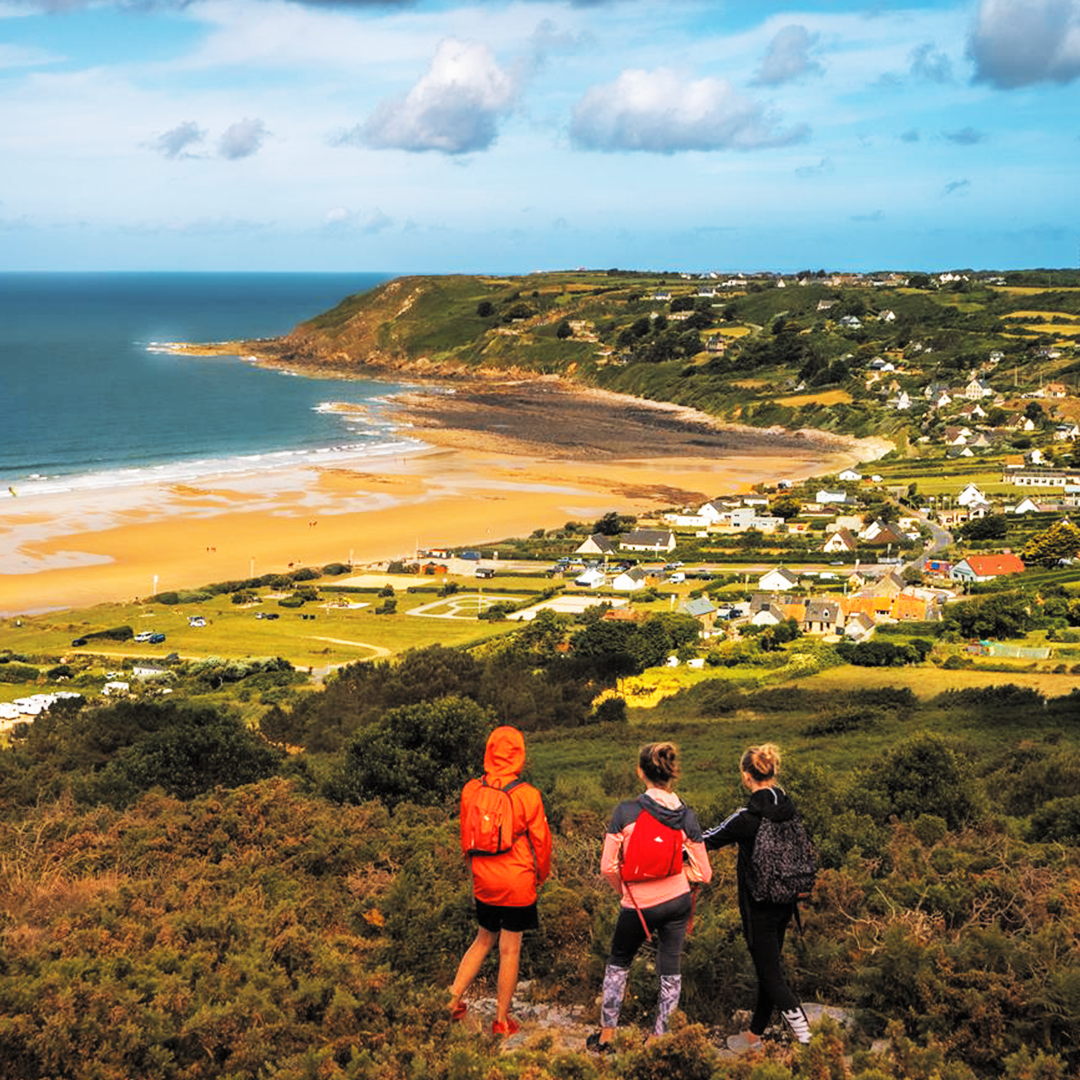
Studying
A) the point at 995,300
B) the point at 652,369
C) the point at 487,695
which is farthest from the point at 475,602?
the point at 995,300

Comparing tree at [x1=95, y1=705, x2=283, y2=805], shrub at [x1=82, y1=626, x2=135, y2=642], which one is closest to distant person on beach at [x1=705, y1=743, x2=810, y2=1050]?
tree at [x1=95, y1=705, x2=283, y2=805]

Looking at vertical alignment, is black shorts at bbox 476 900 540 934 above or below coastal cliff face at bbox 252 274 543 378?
below

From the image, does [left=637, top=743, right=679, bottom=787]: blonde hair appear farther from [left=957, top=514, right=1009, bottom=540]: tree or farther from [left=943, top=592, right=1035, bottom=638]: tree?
[left=957, top=514, right=1009, bottom=540]: tree

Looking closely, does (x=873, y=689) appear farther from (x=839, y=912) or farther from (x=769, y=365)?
(x=769, y=365)

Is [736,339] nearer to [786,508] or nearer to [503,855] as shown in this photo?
[786,508]

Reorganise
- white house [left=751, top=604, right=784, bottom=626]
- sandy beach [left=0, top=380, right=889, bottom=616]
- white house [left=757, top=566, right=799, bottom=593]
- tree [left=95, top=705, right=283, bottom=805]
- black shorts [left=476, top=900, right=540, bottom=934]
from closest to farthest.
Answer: black shorts [left=476, top=900, right=540, bottom=934]
tree [left=95, top=705, right=283, bottom=805]
white house [left=751, top=604, right=784, bottom=626]
white house [left=757, top=566, right=799, bottom=593]
sandy beach [left=0, top=380, right=889, bottom=616]
